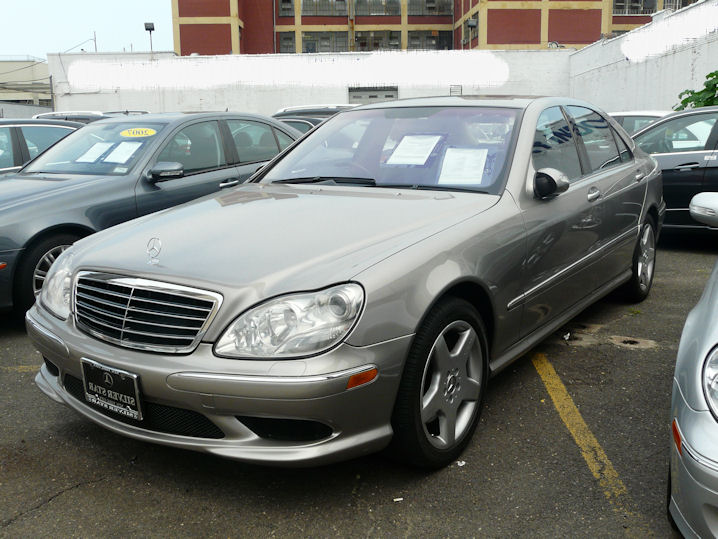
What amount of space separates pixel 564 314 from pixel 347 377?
1907 millimetres

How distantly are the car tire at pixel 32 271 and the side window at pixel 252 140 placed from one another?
199 centimetres

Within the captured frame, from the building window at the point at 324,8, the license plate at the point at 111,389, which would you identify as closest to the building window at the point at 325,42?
the building window at the point at 324,8

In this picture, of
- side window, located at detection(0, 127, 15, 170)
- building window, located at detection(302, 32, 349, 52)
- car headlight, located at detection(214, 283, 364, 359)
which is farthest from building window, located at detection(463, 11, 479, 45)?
car headlight, located at detection(214, 283, 364, 359)

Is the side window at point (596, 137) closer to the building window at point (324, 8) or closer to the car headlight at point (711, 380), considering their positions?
the car headlight at point (711, 380)

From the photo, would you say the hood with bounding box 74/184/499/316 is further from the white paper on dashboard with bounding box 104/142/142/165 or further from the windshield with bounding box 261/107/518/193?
the white paper on dashboard with bounding box 104/142/142/165

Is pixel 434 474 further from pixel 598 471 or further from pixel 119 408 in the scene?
pixel 119 408

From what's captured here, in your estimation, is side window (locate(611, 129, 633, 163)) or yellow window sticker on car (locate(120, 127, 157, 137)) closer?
side window (locate(611, 129, 633, 163))

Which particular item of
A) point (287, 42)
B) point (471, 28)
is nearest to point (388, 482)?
point (471, 28)

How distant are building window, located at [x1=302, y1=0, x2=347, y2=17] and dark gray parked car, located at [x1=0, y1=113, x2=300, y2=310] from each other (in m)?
45.3

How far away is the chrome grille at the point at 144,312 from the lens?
7.85ft

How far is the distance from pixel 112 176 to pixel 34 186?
1.83 ft

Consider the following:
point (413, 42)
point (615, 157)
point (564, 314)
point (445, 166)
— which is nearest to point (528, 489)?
point (564, 314)

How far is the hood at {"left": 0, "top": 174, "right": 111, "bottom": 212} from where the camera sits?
4801 mm

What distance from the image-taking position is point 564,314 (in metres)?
3.79
